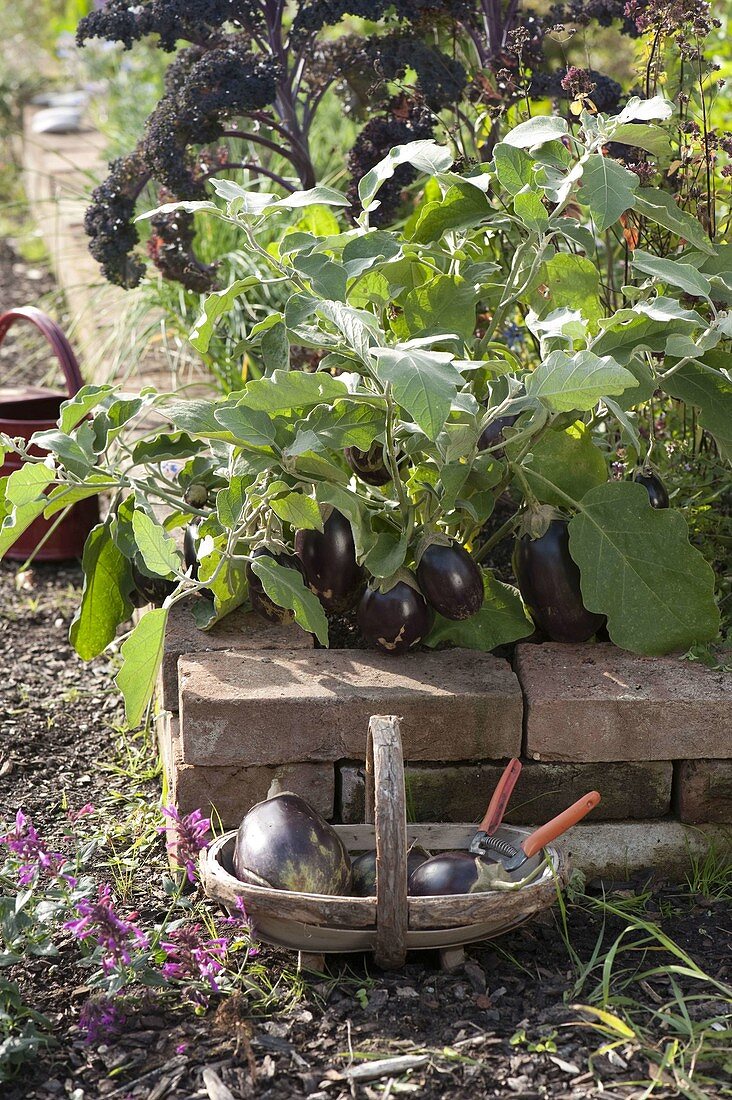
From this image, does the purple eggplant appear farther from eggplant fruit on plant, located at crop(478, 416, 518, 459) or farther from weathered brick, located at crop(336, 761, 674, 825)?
eggplant fruit on plant, located at crop(478, 416, 518, 459)

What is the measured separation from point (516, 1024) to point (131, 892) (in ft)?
2.22

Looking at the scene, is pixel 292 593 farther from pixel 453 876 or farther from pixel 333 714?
pixel 453 876

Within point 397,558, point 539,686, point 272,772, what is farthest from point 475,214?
point 272,772

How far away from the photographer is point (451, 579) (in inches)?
79.4

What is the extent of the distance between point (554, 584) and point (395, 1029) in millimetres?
775

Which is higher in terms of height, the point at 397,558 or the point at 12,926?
the point at 397,558

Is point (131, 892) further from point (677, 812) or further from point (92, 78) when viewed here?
point (92, 78)

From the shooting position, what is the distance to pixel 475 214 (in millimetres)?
2176

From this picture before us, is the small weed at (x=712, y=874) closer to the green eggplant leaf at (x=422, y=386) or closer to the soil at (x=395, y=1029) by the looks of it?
the soil at (x=395, y=1029)

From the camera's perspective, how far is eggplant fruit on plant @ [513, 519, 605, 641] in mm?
2113

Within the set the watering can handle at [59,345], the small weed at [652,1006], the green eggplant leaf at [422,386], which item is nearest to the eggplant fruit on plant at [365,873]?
the small weed at [652,1006]

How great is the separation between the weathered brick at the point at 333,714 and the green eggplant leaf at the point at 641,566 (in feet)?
0.75

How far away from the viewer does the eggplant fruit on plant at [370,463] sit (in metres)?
2.13

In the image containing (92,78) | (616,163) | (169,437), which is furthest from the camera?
(92,78)
